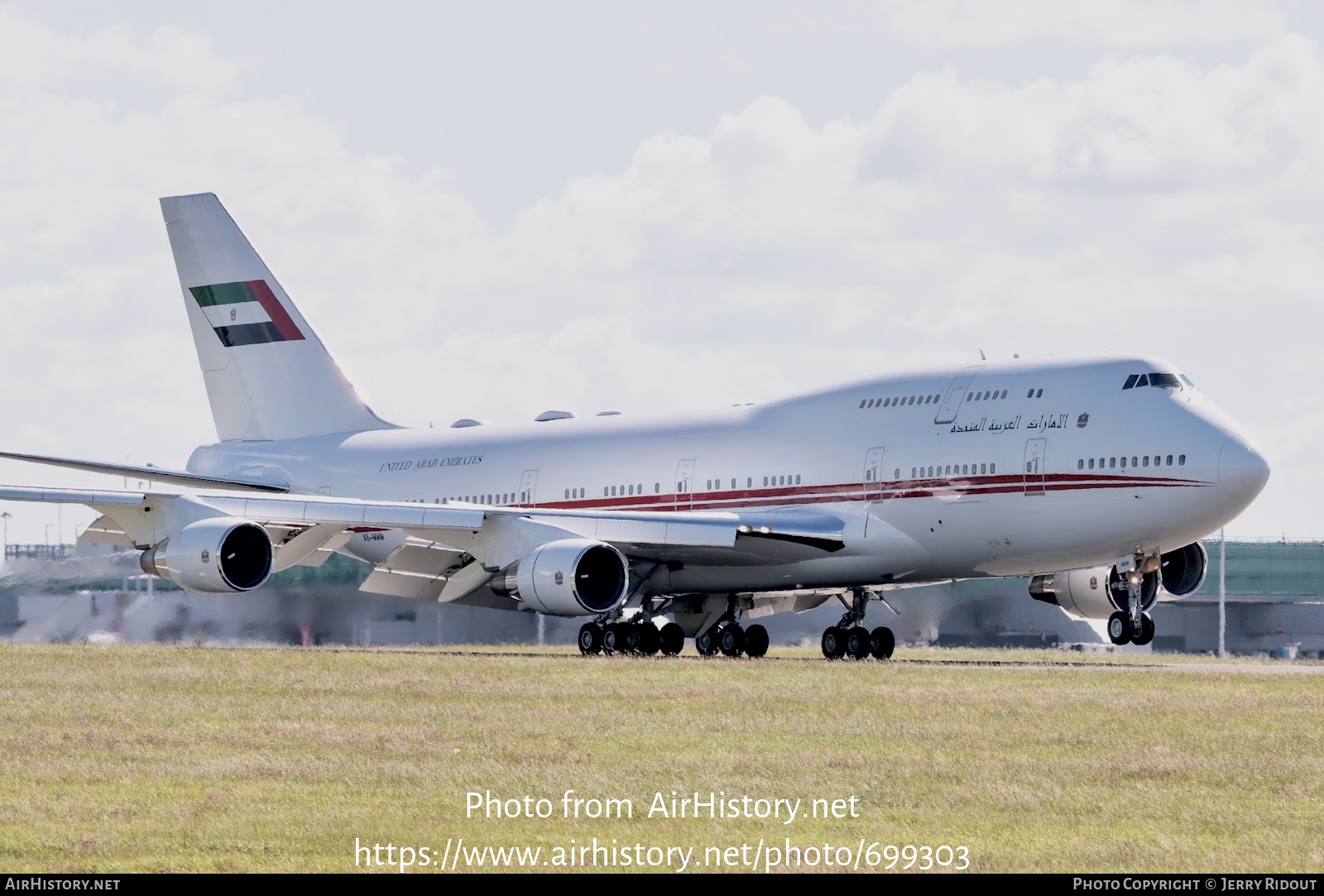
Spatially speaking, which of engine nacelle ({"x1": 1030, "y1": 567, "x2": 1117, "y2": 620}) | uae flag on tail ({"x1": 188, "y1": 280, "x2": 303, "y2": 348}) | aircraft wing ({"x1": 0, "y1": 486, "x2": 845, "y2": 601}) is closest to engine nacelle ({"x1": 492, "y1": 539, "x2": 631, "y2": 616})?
aircraft wing ({"x1": 0, "y1": 486, "x2": 845, "y2": 601})

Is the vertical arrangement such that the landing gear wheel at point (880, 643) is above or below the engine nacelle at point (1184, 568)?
below

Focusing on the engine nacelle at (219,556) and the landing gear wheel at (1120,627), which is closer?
the landing gear wheel at (1120,627)

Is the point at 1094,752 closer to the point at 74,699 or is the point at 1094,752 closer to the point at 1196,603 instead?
the point at 74,699

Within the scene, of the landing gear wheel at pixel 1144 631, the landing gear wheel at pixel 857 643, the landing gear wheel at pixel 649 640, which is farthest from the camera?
the landing gear wheel at pixel 649 640

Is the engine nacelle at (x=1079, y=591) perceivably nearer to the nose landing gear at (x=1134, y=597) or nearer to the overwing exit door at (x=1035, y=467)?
the nose landing gear at (x=1134, y=597)

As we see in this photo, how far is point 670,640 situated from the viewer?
3438cm

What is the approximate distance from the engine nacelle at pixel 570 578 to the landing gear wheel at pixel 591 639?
7.36ft

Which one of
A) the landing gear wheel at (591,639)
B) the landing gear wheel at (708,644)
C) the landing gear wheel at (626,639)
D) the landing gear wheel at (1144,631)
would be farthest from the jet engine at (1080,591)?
the landing gear wheel at (591,639)

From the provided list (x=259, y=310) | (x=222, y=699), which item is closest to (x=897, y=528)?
(x=222, y=699)

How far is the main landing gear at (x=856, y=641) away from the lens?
33.3 metres

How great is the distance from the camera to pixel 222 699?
21.8 metres

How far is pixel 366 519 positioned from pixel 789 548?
7.02 metres

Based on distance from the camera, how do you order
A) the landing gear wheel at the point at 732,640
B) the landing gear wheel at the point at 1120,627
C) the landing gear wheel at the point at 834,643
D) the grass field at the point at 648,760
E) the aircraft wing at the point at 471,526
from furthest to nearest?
the landing gear wheel at the point at 732,640 → the landing gear wheel at the point at 834,643 → the aircraft wing at the point at 471,526 → the landing gear wheel at the point at 1120,627 → the grass field at the point at 648,760

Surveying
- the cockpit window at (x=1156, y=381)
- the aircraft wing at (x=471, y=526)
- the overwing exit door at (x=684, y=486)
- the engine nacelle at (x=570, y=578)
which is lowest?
the engine nacelle at (x=570, y=578)
